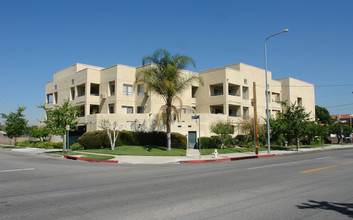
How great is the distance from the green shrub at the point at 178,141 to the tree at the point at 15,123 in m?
20.9

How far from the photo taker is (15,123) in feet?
116

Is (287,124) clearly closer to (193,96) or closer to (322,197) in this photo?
(193,96)

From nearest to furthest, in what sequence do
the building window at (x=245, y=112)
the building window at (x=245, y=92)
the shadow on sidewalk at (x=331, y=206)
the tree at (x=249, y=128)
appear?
the shadow on sidewalk at (x=331, y=206) < the tree at (x=249, y=128) < the building window at (x=245, y=112) < the building window at (x=245, y=92)

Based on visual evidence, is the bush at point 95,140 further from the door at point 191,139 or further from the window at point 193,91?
the window at point 193,91

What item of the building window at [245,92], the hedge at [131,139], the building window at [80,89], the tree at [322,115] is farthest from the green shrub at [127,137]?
the tree at [322,115]

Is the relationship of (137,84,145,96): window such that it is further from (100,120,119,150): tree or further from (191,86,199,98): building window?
(191,86,199,98): building window

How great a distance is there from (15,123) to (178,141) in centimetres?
2194

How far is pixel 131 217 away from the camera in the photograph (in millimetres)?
5617

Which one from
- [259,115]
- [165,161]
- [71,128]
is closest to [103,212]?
[165,161]

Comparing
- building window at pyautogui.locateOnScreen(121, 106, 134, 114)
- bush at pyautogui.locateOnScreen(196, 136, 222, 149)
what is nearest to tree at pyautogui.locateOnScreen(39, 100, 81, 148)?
building window at pyautogui.locateOnScreen(121, 106, 134, 114)

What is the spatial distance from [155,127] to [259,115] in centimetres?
1823

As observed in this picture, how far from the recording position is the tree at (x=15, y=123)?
35000 mm

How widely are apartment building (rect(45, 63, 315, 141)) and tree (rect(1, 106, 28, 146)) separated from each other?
254 inches

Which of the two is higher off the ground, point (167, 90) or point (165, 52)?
point (165, 52)
